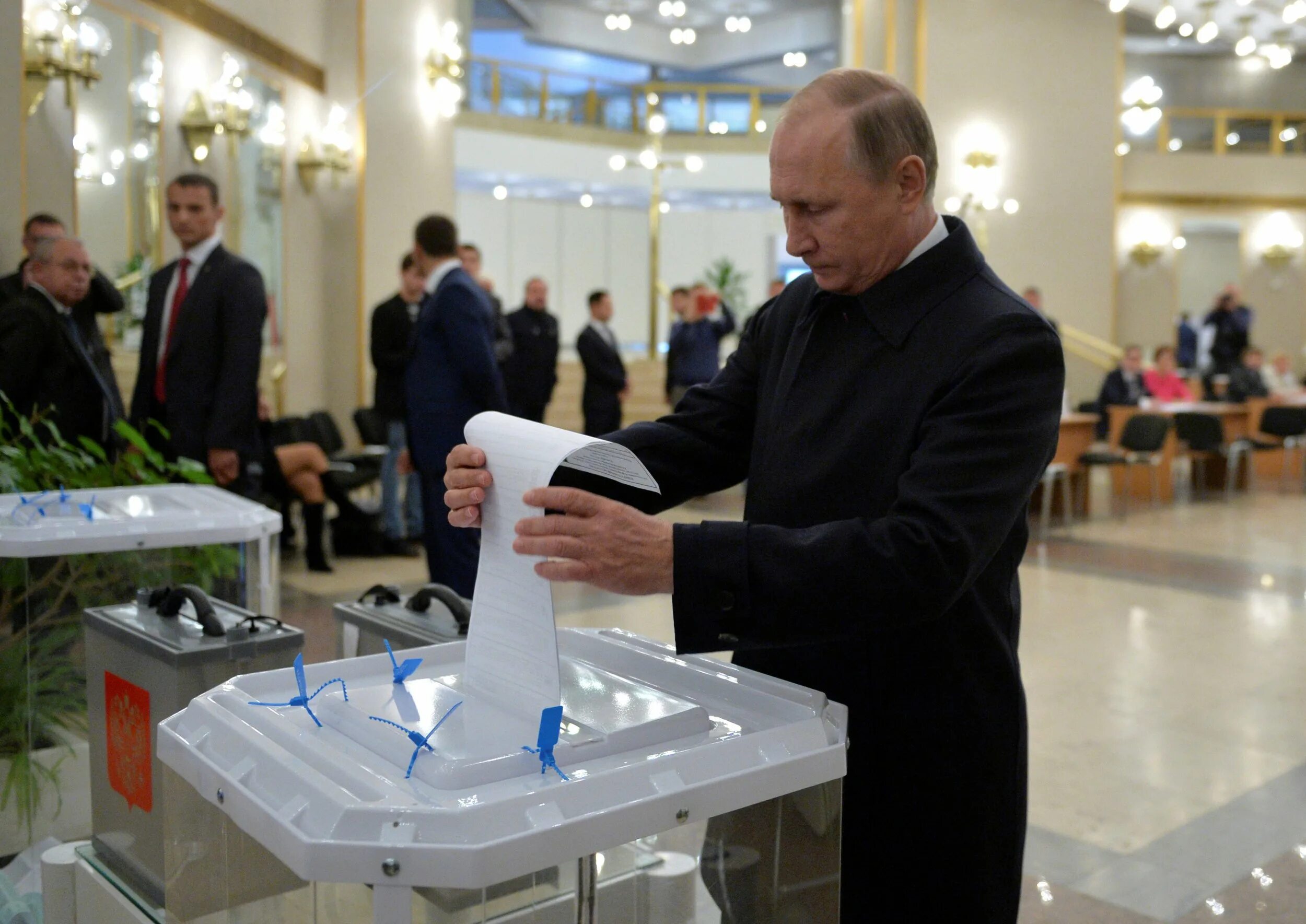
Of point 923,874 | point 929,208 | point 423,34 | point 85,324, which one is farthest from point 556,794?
point 423,34

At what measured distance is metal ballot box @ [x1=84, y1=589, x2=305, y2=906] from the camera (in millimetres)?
2002

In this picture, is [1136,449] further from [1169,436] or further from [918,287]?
[918,287]

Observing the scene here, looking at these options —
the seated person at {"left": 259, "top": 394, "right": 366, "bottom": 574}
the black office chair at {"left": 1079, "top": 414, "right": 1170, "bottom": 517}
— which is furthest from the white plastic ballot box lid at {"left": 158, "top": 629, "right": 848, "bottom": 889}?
the black office chair at {"left": 1079, "top": 414, "right": 1170, "bottom": 517}

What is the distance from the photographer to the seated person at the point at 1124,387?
10945mm

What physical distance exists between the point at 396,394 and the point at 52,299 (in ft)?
9.51

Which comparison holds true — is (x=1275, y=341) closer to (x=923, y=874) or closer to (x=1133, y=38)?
(x=1133, y=38)

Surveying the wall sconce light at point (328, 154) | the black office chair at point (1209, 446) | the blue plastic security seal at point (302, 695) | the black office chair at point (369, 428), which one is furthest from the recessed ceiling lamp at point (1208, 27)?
the blue plastic security seal at point (302, 695)

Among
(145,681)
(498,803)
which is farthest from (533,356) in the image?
(498,803)

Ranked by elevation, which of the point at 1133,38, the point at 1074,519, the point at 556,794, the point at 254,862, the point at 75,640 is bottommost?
the point at 1074,519

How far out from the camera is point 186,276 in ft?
13.3

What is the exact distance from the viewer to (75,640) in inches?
95.7

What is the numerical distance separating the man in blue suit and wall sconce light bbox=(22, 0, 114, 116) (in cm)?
223

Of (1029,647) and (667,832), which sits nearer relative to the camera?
(667,832)

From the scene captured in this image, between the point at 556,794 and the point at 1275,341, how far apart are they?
770 inches
